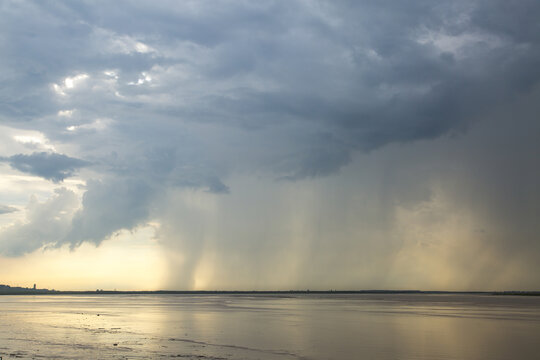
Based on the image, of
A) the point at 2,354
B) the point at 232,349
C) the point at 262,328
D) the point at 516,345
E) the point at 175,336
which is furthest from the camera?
the point at 262,328

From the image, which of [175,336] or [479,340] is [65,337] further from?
[479,340]

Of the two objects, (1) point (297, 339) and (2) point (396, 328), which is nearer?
(1) point (297, 339)

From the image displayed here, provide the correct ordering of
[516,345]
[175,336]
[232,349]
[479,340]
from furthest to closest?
[175,336] < [479,340] < [516,345] < [232,349]

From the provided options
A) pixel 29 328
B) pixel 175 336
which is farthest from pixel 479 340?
pixel 29 328

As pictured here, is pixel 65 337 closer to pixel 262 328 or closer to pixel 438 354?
pixel 262 328

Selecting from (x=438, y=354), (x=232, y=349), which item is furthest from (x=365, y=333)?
(x=232, y=349)

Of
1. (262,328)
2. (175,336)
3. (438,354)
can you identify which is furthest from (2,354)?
(438,354)

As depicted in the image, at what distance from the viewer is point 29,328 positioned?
55.1 m

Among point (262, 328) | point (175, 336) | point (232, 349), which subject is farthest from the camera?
point (262, 328)

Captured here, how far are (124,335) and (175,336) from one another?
571 centimetres

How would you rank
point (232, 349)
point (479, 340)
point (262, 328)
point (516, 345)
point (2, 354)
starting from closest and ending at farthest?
point (2, 354) < point (232, 349) < point (516, 345) < point (479, 340) < point (262, 328)

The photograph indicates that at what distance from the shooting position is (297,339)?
43906mm

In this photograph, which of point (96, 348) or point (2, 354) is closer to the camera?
point (2, 354)

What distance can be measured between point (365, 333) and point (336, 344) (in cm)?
→ 1023
